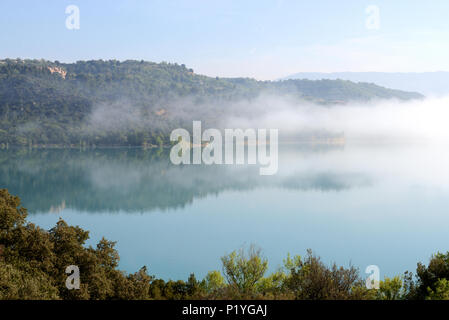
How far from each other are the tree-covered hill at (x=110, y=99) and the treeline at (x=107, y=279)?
60402 millimetres

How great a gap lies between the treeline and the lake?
3386 mm

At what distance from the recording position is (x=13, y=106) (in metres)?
72.9

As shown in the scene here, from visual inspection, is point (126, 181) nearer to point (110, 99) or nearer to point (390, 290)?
point (390, 290)

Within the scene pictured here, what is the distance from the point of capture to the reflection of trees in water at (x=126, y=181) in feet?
92.6

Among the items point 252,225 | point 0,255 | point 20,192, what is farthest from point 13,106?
point 0,255

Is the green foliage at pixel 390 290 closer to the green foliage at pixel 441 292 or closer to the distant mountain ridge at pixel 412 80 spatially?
the green foliage at pixel 441 292

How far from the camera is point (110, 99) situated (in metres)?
88.6

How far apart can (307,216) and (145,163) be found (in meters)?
30.0

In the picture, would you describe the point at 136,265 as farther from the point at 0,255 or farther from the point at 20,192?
the point at 20,192

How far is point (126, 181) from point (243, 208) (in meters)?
15.2

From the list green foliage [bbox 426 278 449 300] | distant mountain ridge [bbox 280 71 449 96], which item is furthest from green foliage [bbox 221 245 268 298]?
distant mountain ridge [bbox 280 71 449 96]

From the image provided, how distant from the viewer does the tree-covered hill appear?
69.5m

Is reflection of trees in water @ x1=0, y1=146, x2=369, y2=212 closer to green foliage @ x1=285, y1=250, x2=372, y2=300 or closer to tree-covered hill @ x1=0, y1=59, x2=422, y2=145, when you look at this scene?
tree-covered hill @ x1=0, y1=59, x2=422, y2=145
